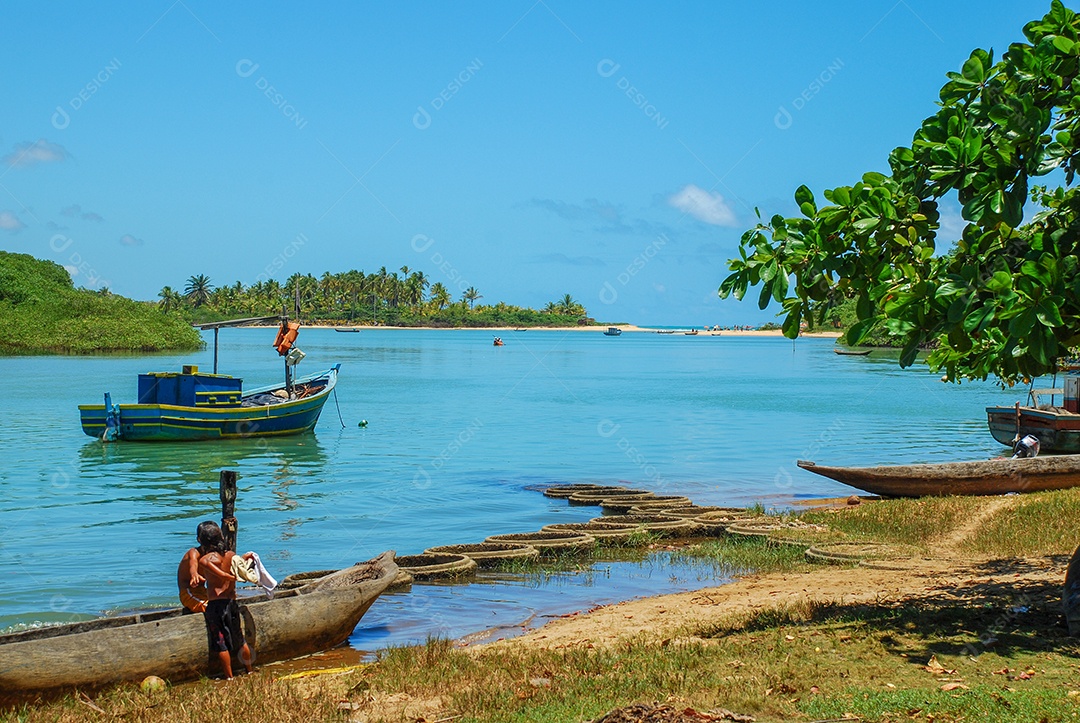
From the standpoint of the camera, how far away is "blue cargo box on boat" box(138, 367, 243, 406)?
36.6 metres

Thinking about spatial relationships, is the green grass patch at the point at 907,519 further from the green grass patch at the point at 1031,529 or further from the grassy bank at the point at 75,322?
the grassy bank at the point at 75,322

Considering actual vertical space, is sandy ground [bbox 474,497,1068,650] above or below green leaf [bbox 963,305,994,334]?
below

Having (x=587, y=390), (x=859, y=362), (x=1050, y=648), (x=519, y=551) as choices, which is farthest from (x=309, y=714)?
(x=859, y=362)

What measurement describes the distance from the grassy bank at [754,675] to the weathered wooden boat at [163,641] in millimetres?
257

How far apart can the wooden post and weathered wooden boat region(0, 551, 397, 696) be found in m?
0.80

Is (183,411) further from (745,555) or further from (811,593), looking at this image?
(811,593)

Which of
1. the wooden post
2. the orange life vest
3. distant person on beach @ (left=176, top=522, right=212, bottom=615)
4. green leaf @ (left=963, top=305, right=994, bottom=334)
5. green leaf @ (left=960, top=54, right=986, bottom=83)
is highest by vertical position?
green leaf @ (left=960, top=54, right=986, bottom=83)

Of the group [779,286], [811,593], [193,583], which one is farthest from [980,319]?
[193,583]

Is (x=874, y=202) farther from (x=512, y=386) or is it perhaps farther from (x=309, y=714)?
(x=512, y=386)

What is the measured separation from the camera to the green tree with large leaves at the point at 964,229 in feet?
27.6

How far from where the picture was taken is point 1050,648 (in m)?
8.98

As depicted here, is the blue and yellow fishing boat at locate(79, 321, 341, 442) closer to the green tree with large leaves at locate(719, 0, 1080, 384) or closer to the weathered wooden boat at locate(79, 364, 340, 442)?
the weathered wooden boat at locate(79, 364, 340, 442)

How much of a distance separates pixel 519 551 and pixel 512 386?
59245mm

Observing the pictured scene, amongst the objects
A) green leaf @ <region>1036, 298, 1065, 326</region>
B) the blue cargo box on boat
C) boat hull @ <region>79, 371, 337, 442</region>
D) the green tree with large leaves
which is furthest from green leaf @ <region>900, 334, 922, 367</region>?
boat hull @ <region>79, 371, 337, 442</region>
